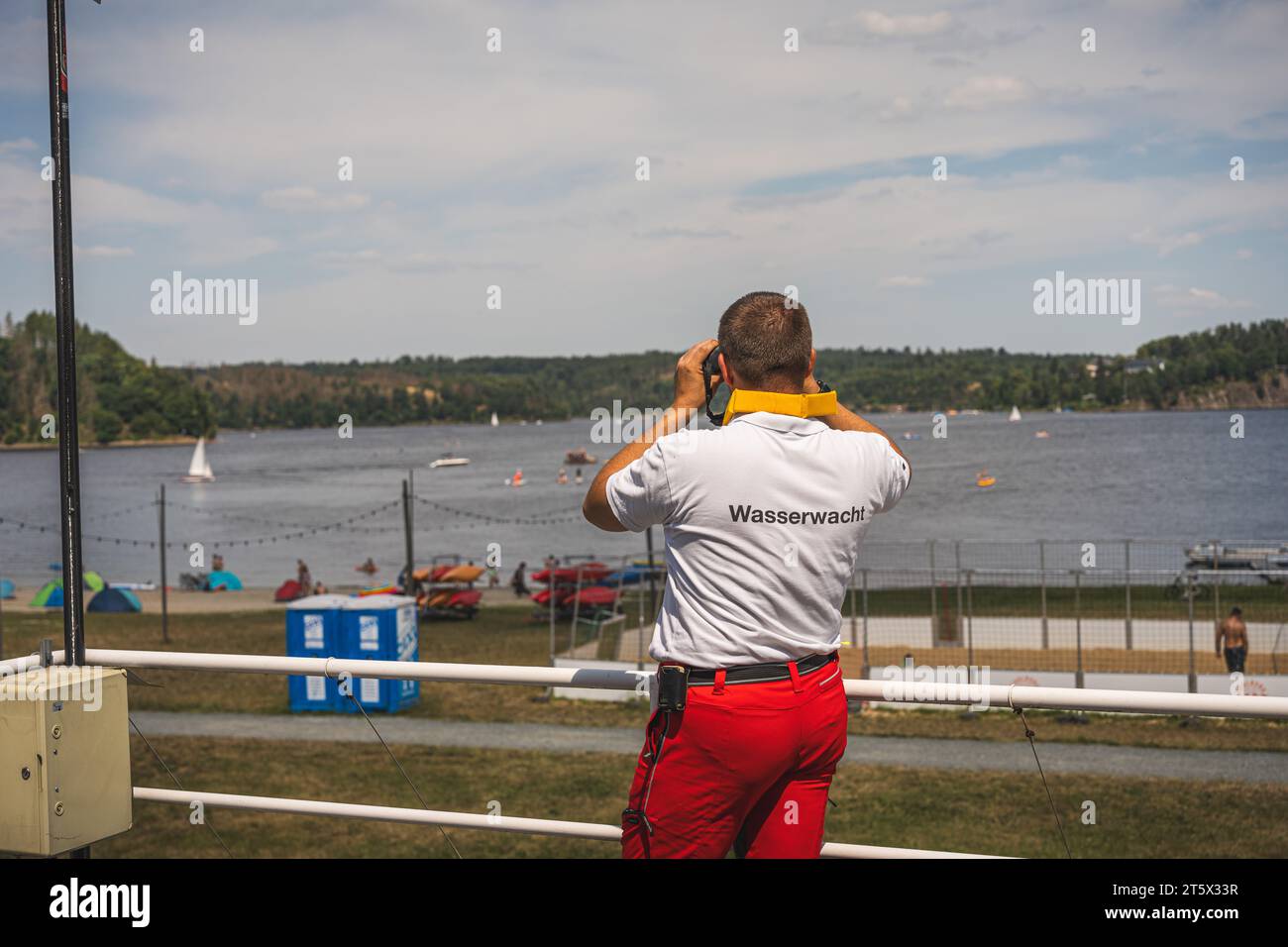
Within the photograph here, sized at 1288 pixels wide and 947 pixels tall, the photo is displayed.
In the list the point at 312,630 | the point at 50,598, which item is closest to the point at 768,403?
the point at 312,630

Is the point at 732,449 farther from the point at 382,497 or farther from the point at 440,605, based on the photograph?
the point at 382,497

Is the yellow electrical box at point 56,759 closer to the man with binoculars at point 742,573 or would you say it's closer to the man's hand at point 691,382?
the man with binoculars at point 742,573

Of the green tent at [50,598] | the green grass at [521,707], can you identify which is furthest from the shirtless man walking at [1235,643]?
the green tent at [50,598]

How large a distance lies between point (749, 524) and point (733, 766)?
0.60 metres

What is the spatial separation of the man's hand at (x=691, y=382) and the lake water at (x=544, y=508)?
33342 mm

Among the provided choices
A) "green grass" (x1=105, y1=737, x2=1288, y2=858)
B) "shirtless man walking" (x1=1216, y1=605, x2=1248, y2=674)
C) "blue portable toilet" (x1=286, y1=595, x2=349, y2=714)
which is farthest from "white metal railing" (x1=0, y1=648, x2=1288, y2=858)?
"shirtless man walking" (x1=1216, y1=605, x2=1248, y2=674)

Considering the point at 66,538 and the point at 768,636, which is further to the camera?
the point at 66,538

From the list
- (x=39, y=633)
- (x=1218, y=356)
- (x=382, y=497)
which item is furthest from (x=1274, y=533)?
(x=1218, y=356)

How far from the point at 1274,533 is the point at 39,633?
224 feet

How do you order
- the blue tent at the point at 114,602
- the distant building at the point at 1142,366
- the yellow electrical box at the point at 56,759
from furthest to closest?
the distant building at the point at 1142,366
the blue tent at the point at 114,602
the yellow electrical box at the point at 56,759

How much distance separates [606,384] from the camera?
146 m

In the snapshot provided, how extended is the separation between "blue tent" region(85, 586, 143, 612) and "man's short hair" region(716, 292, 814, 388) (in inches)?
1647

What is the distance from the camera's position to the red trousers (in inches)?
120

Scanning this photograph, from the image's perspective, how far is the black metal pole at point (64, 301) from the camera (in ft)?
14.5
